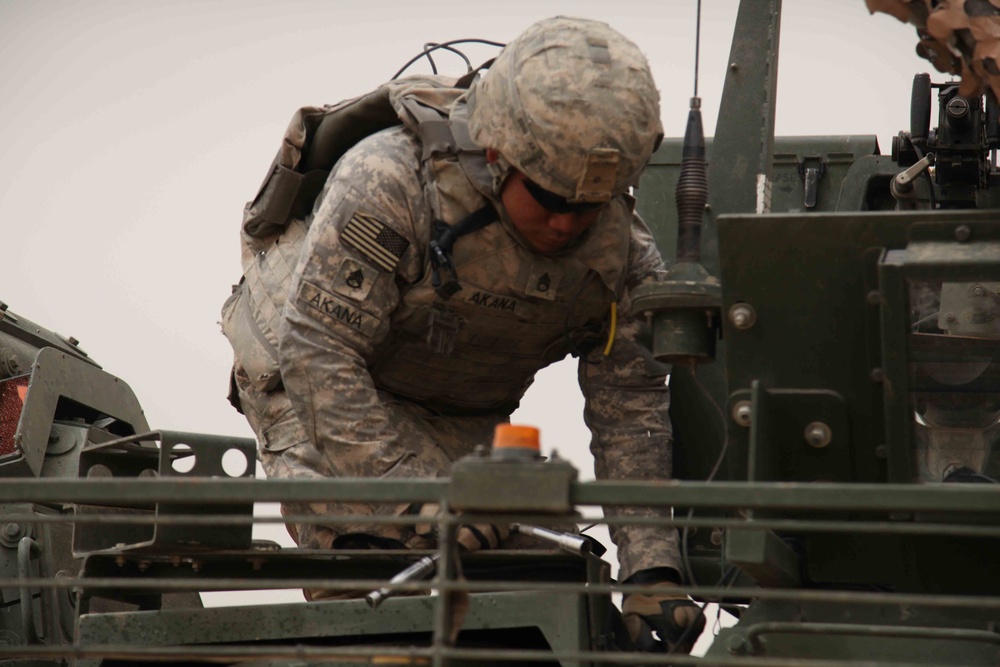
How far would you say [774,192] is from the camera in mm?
5621

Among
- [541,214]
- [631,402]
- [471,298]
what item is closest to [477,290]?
[471,298]

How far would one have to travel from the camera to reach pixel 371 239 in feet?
14.2

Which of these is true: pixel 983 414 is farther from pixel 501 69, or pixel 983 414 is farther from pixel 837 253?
pixel 501 69

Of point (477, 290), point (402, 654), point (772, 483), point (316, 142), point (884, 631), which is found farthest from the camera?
point (316, 142)

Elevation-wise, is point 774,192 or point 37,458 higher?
point 774,192

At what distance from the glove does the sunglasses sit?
1.02 meters

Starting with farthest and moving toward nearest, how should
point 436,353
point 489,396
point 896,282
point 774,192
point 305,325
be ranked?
point 774,192
point 489,396
point 436,353
point 305,325
point 896,282

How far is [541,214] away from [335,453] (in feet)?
2.79

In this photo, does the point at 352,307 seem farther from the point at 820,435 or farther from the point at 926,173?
the point at 926,173

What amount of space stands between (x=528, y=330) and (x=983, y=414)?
1.59 metres

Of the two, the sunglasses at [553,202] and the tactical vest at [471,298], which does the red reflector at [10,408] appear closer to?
the tactical vest at [471,298]

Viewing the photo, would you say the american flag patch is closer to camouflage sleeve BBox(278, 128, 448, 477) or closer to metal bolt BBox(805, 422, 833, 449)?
camouflage sleeve BBox(278, 128, 448, 477)

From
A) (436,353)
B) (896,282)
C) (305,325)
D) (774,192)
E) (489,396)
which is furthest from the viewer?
(774,192)

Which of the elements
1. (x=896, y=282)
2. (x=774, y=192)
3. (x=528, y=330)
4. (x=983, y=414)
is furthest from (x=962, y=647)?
(x=774, y=192)
